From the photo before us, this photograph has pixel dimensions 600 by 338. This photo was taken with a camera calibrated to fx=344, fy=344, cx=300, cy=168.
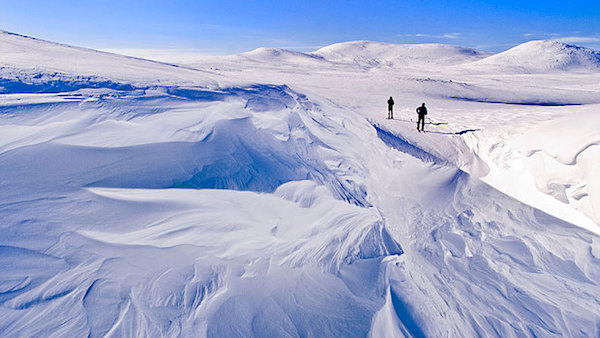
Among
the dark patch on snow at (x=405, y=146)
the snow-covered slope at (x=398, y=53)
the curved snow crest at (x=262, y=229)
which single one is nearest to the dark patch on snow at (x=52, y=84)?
the curved snow crest at (x=262, y=229)

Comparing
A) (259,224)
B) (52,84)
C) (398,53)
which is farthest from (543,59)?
(52,84)

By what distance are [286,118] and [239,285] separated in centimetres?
423

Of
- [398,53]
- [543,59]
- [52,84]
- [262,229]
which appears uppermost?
[398,53]

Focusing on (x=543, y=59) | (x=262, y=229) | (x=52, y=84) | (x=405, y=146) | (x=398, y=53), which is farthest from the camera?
(x=398, y=53)

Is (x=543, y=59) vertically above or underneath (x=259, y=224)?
above

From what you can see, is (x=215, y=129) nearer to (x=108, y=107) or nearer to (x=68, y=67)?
(x=108, y=107)

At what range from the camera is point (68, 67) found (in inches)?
263

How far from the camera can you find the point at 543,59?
50938 millimetres

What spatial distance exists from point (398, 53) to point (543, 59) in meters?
28.8

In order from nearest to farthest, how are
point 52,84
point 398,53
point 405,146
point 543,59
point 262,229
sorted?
1. point 262,229
2. point 52,84
3. point 405,146
4. point 543,59
5. point 398,53

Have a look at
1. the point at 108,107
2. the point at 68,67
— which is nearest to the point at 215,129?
the point at 108,107

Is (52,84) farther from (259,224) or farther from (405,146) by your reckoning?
(405,146)

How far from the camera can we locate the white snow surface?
250cm

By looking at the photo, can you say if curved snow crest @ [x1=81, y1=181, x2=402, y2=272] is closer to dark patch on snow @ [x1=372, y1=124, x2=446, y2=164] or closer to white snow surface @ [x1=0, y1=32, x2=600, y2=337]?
white snow surface @ [x1=0, y1=32, x2=600, y2=337]
